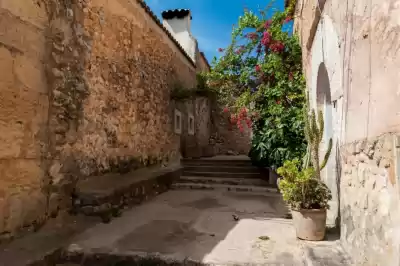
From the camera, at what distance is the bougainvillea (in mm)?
6703

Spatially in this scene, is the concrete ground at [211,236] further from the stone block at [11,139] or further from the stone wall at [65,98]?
the stone block at [11,139]

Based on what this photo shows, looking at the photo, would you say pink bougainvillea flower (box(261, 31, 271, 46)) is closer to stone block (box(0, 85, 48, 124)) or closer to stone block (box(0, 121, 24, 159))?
stone block (box(0, 85, 48, 124))

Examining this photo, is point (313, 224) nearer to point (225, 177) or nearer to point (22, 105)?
point (22, 105)

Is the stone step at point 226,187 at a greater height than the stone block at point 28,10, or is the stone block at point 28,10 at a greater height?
the stone block at point 28,10

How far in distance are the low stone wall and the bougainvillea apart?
3661mm

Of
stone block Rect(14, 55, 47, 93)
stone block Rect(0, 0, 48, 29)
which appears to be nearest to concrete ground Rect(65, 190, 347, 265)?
A: stone block Rect(14, 55, 47, 93)

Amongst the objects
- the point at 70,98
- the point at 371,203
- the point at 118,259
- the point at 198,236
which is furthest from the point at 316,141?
the point at 70,98

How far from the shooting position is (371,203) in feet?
7.19

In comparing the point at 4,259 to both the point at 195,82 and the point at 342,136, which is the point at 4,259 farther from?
the point at 195,82

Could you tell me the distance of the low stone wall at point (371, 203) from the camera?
179 cm

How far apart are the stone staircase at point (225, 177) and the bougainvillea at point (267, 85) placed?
0.56 metres

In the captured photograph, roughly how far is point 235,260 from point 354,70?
6.79 feet

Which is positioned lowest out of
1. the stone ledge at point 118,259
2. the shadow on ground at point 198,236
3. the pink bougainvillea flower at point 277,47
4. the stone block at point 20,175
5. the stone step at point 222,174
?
the stone ledge at point 118,259

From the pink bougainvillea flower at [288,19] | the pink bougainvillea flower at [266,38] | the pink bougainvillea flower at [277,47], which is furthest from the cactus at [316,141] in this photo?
the pink bougainvillea flower at [288,19]
